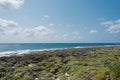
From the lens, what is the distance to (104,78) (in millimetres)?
12219

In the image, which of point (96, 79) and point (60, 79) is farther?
point (60, 79)

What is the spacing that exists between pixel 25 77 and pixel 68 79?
368 centimetres

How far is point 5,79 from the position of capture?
15.9 m

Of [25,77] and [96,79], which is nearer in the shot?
[96,79]

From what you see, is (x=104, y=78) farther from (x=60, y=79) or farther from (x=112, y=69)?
(x=60, y=79)

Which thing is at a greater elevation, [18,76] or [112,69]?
[112,69]

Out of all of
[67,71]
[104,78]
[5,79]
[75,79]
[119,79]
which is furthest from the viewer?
[67,71]

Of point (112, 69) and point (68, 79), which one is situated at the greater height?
point (112, 69)

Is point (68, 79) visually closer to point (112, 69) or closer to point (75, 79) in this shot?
point (75, 79)

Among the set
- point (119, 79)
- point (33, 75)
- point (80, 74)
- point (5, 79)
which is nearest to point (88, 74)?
point (80, 74)

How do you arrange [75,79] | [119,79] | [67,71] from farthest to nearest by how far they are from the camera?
[67,71]
[75,79]
[119,79]

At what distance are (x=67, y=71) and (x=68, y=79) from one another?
126 inches

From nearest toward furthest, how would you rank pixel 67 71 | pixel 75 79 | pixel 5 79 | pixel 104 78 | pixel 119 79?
pixel 119 79 → pixel 104 78 → pixel 75 79 → pixel 5 79 → pixel 67 71

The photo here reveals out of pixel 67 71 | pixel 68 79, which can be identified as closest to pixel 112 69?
pixel 68 79
